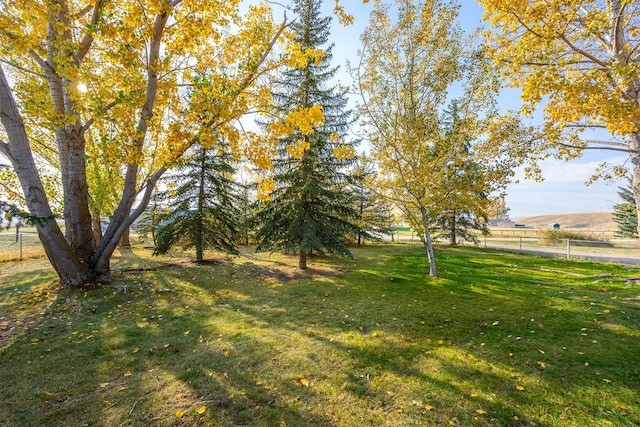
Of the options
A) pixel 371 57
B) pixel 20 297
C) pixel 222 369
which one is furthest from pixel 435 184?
pixel 20 297

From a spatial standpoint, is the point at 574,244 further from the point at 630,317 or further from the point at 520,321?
the point at 520,321

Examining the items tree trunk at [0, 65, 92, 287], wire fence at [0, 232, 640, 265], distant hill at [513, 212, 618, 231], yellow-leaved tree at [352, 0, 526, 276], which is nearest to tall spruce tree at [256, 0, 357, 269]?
yellow-leaved tree at [352, 0, 526, 276]

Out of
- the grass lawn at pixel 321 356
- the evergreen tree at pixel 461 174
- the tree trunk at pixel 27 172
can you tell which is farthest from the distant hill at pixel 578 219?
the tree trunk at pixel 27 172

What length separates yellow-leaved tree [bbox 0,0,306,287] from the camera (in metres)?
4.56

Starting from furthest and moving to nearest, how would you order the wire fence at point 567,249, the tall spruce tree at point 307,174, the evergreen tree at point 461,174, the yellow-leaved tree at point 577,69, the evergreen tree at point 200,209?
the wire fence at point 567,249 < the evergreen tree at point 200,209 < the tall spruce tree at point 307,174 < the evergreen tree at point 461,174 < the yellow-leaved tree at point 577,69

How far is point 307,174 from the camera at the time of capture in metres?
8.94

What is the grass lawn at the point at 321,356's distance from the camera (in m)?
2.38

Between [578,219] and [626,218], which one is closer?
[626,218]

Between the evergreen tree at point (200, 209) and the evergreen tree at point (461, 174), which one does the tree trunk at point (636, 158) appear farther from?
the evergreen tree at point (200, 209)

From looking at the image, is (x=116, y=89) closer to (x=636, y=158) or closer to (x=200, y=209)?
(x=200, y=209)

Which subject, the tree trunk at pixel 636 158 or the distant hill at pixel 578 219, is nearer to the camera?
the tree trunk at pixel 636 158

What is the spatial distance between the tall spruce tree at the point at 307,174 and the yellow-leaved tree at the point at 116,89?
3010mm

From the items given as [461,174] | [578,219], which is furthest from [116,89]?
[578,219]

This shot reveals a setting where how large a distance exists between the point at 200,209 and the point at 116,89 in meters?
4.73
